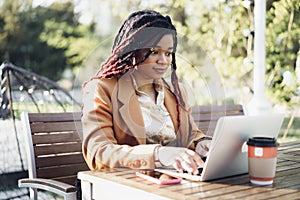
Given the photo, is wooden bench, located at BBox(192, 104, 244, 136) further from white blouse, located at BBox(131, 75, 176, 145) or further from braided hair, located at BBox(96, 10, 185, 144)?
braided hair, located at BBox(96, 10, 185, 144)

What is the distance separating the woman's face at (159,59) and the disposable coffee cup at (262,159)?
424mm

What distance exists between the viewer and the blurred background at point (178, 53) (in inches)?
76.9

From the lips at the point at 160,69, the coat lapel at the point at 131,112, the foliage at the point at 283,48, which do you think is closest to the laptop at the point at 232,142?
the coat lapel at the point at 131,112

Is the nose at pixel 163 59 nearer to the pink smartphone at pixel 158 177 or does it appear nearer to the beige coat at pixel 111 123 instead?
the beige coat at pixel 111 123

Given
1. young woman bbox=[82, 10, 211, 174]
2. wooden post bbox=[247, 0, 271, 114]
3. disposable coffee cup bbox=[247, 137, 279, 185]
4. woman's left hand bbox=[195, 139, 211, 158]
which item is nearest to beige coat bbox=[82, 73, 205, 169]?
young woman bbox=[82, 10, 211, 174]

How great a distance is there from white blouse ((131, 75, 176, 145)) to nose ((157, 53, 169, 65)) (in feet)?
0.47

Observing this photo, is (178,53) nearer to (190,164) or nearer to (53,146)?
(190,164)

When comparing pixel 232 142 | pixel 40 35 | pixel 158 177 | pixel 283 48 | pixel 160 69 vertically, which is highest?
pixel 40 35

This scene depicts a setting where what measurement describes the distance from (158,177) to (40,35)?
1059cm

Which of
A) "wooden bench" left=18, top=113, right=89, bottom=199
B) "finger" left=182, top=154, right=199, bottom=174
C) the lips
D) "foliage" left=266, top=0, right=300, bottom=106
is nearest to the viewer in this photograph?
"finger" left=182, top=154, right=199, bottom=174

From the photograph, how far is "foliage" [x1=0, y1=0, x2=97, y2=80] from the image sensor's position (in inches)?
428

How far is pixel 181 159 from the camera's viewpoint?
133 centimetres

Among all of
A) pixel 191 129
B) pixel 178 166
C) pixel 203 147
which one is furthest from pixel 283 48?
pixel 178 166

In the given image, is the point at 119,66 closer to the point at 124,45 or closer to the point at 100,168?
the point at 124,45
